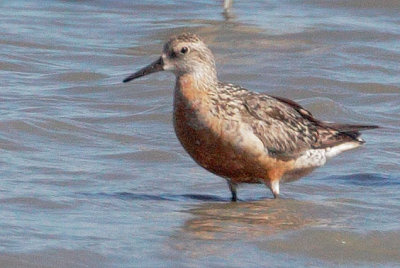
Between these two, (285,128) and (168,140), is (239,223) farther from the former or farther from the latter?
(168,140)

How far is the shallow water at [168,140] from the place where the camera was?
816 centimetres

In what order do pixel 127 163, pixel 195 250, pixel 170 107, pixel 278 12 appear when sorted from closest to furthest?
pixel 195 250, pixel 127 163, pixel 170 107, pixel 278 12

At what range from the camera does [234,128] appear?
9.66 m

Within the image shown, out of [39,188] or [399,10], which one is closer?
[39,188]

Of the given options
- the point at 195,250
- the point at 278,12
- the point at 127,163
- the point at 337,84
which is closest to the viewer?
the point at 195,250

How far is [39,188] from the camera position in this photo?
9.66 meters

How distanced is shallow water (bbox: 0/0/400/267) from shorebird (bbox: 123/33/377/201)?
0.86ft

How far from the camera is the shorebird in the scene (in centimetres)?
962

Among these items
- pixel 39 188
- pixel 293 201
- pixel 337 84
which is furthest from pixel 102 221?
pixel 337 84

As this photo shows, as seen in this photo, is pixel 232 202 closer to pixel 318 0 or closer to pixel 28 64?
pixel 28 64

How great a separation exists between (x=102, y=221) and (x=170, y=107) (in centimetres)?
423

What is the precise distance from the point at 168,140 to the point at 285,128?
1802 millimetres

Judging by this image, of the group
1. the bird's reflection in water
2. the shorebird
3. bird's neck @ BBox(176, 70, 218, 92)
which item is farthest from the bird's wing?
the bird's reflection in water

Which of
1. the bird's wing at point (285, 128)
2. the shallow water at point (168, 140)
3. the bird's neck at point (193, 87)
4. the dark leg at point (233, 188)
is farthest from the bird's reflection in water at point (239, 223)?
the bird's neck at point (193, 87)
